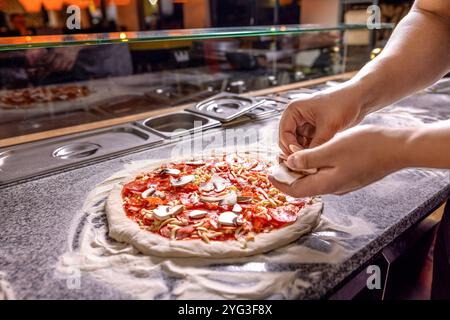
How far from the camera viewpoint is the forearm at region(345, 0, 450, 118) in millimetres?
1361

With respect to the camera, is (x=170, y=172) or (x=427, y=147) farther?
(x=170, y=172)

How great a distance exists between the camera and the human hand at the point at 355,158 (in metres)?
0.93

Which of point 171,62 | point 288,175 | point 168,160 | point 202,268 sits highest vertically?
point 171,62

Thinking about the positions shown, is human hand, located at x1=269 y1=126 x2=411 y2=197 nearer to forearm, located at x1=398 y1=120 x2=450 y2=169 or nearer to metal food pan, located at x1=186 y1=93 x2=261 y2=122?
forearm, located at x1=398 y1=120 x2=450 y2=169

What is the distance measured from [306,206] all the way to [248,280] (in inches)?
16.3

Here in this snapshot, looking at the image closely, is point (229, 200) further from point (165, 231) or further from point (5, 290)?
point (5, 290)

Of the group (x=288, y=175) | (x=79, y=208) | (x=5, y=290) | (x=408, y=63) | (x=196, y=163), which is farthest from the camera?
(x=196, y=163)

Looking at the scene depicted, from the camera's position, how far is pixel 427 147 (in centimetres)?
90

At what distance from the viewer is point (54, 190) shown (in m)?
1.40

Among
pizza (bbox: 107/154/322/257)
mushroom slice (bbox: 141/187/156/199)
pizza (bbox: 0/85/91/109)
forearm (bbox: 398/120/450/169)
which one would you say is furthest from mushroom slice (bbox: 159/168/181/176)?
pizza (bbox: 0/85/91/109)

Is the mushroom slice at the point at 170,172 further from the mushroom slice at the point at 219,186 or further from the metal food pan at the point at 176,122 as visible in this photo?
the metal food pan at the point at 176,122

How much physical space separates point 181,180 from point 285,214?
44 cm

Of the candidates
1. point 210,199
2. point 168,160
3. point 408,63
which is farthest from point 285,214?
point 408,63

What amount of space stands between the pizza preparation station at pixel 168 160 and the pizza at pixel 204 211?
0.07 meters
